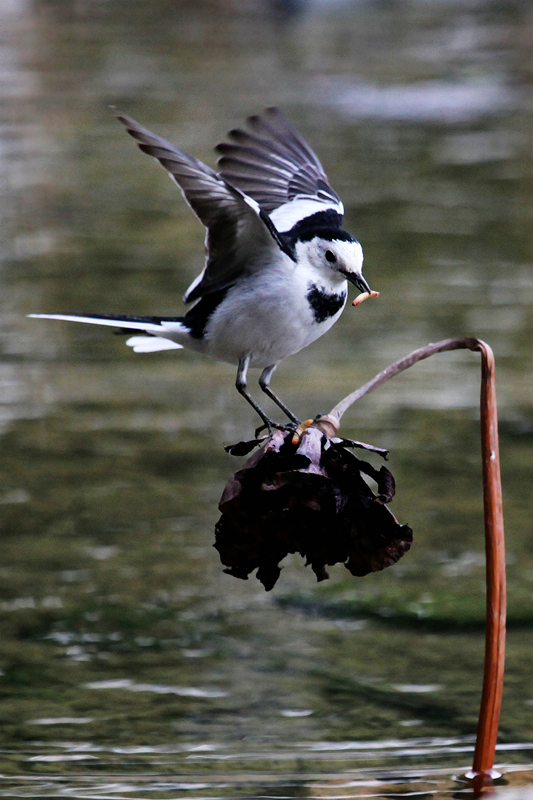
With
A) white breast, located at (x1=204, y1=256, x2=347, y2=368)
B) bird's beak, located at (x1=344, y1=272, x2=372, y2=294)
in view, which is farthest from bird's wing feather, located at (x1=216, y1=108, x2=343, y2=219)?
bird's beak, located at (x1=344, y1=272, x2=372, y2=294)

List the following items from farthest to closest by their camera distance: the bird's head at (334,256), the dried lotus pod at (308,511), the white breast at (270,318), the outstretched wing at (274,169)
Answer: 1. the outstretched wing at (274,169)
2. the white breast at (270,318)
3. the bird's head at (334,256)
4. the dried lotus pod at (308,511)

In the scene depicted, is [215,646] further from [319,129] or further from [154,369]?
[319,129]

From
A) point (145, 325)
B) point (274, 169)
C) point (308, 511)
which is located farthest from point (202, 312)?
point (308, 511)

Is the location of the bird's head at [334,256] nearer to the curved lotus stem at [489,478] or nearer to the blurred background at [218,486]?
the curved lotus stem at [489,478]

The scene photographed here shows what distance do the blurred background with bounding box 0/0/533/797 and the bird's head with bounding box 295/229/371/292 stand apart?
3.77ft

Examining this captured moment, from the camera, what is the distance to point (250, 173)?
129 inches

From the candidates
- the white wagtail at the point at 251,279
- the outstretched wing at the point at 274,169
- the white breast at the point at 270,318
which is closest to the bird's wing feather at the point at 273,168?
the outstretched wing at the point at 274,169

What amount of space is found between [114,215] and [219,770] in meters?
7.21

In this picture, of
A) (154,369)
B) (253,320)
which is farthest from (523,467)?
(253,320)

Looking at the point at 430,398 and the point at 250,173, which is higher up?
the point at 250,173

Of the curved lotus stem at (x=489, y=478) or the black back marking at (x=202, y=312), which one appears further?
the black back marking at (x=202, y=312)

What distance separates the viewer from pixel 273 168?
129 inches

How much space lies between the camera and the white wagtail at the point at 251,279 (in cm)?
246

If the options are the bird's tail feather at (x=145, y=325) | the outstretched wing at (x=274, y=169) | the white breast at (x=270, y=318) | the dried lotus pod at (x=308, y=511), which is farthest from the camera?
the outstretched wing at (x=274, y=169)
